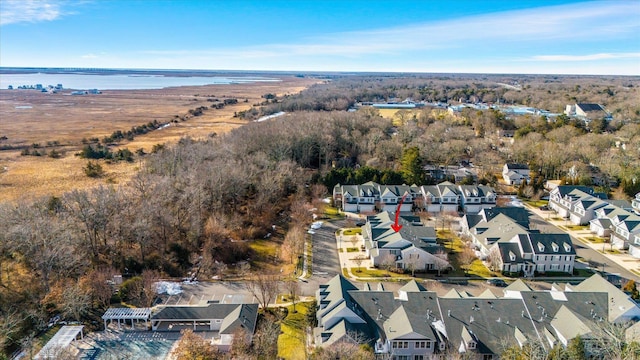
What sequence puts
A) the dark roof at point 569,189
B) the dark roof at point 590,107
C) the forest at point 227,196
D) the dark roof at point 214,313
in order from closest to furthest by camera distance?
1. the dark roof at point 214,313
2. the forest at point 227,196
3. the dark roof at point 569,189
4. the dark roof at point 590,107

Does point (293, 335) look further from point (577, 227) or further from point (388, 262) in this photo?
point (577, 227)

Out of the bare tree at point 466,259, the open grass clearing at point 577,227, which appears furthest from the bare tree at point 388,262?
the open grass clearing at point 577,227

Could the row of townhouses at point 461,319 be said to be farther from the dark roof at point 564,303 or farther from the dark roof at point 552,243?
the dark roof at point 552,243

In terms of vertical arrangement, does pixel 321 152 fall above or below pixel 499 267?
above

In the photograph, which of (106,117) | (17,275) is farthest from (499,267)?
(106,117)

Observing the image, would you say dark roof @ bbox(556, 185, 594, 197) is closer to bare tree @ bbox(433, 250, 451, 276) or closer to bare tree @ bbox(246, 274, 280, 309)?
bare tree @ bbox(433, 250, 451, 276)

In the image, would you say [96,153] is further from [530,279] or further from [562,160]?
[562,160]
